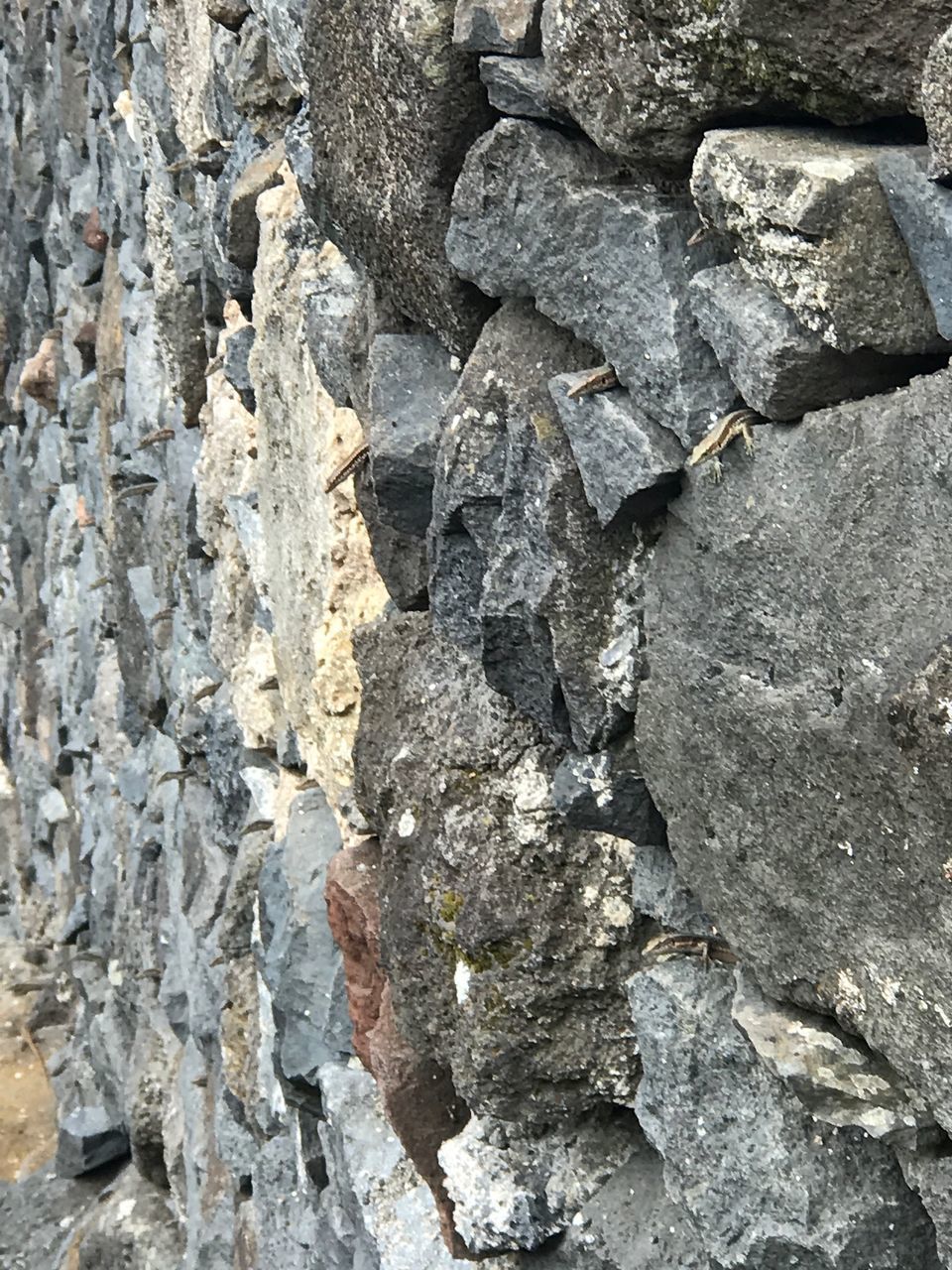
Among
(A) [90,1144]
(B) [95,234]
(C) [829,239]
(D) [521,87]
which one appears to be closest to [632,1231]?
(C) [829,239]

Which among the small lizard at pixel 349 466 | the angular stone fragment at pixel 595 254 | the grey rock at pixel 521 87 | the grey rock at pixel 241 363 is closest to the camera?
the angular stone fragment at pixel 595 254

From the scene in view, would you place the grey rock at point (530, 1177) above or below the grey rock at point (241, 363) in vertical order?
below

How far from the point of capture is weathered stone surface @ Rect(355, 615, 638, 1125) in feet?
3.84

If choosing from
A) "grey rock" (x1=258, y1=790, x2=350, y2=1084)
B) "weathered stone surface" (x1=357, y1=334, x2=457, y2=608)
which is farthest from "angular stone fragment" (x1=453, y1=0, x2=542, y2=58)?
"grey rock" (x1=258, y1=790, x2=350, y2=1084)

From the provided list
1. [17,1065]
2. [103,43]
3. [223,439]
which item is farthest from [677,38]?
[17,1065]

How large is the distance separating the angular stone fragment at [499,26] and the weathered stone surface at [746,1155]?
0.76 metres

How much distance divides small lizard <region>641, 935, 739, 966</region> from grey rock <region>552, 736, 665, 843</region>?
9 cm

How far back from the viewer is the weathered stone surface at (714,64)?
0.75 m

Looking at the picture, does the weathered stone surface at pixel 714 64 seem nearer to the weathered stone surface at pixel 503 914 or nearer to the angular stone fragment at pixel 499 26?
the angular stone fragment at pixel 499 26

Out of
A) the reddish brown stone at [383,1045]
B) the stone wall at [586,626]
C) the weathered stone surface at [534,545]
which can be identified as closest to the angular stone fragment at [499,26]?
the stone wall at [586,626]

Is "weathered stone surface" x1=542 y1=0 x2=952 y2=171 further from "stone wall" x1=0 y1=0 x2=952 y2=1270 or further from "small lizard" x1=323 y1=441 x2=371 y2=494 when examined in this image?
"small lizard" x1=323 y1=441 x2=371 y2=494

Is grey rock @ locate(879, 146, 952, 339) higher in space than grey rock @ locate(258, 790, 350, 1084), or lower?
higher

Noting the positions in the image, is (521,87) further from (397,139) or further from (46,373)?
(46,373)

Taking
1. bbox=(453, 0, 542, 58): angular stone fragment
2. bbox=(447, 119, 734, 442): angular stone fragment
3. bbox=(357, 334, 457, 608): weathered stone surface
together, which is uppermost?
bbox=(453, 0, 542, 58): angular stone fragment
